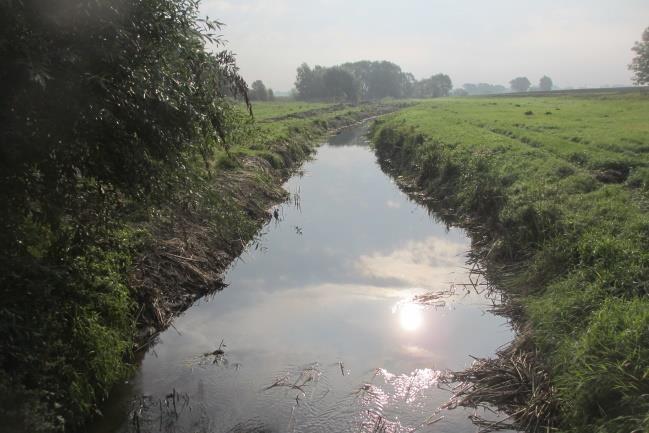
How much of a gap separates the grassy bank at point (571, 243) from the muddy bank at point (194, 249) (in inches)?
245

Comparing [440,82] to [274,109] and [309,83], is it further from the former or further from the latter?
[274,109]

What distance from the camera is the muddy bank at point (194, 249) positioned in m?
9.89

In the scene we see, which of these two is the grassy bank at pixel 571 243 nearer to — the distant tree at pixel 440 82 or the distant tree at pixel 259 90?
the distant tree at pixel 259 90

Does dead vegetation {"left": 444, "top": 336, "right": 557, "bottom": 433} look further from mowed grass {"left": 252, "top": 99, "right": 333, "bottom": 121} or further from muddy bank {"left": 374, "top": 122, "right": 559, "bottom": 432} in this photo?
mowed grass {"left": 252, "top": 99, "right": 333, "bottom": 121}

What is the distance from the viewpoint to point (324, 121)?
56.6 meters

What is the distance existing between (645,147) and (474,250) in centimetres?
976

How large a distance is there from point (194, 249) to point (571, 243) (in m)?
8.72

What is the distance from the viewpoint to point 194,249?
492 inches

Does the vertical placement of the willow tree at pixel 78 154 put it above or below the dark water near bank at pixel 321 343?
above

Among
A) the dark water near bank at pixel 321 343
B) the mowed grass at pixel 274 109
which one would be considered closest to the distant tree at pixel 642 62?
the mowed grass at pixel 274 109

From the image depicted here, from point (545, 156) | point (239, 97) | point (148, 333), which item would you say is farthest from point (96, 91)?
point (545, 156)

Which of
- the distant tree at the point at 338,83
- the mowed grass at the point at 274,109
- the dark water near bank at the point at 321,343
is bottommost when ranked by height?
the dark water near bank at the point at 321,343

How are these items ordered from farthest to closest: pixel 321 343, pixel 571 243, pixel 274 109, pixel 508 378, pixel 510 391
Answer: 1. pixel 274 109
2. pixel 571 243
3. pixel 321 343
4. pixel 508 378
5. pixel 510 391

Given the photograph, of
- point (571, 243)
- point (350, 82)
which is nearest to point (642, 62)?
point (350, 82)
